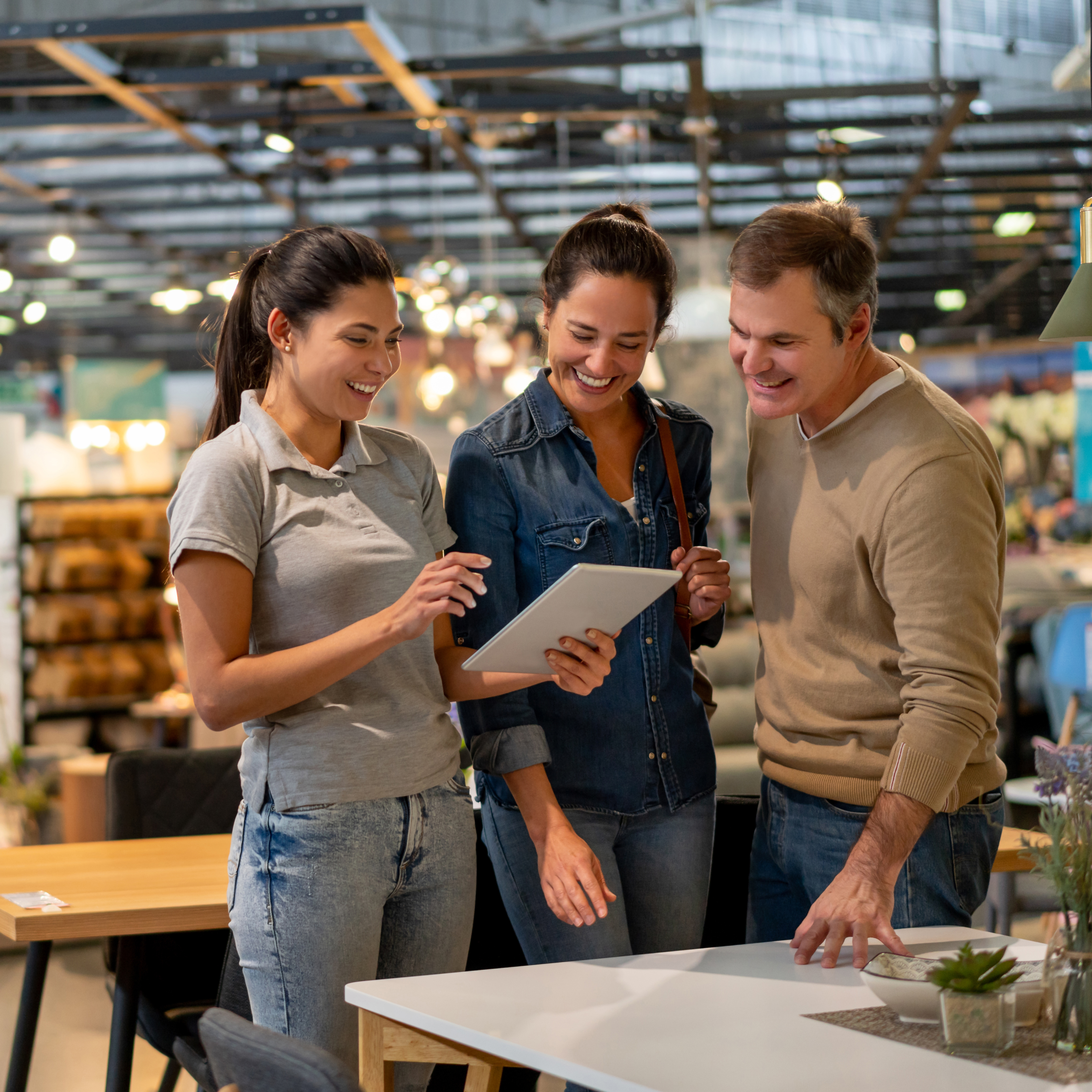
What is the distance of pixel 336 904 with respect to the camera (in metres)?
1.84

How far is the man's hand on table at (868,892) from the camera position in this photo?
181 centimetres

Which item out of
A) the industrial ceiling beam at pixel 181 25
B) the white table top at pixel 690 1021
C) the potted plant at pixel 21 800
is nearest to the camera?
the white table top at pixel 690 1021

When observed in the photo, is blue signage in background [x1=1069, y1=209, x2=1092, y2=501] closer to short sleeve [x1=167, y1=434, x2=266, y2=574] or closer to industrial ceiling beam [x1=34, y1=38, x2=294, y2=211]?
industrial ceiling beam [x1=34, y1=38, x2=294, y2=211]

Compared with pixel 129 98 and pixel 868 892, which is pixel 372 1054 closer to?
pixel 868 892

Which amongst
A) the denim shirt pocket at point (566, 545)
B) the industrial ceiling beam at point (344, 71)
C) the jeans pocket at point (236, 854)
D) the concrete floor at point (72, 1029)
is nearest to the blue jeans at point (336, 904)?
the jeans pocket at point (236, 854)

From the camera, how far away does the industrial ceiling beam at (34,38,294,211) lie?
648 centimetres

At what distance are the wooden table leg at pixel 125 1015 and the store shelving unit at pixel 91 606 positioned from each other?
6253 mm

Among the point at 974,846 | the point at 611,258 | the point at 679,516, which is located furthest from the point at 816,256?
→ the point at 974,846

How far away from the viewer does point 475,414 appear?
15.1 meters

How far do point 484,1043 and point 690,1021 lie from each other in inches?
9.6

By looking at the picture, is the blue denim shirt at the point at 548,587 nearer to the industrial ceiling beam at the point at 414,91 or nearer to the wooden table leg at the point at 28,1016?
the wooden table leg at the point at 28,1016

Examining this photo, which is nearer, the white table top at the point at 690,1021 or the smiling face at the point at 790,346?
the white table top at the point at 690,1021

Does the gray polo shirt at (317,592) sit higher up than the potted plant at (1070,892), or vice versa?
the gray polo shirt at (317,592)

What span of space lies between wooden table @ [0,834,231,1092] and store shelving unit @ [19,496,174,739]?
5.79m
